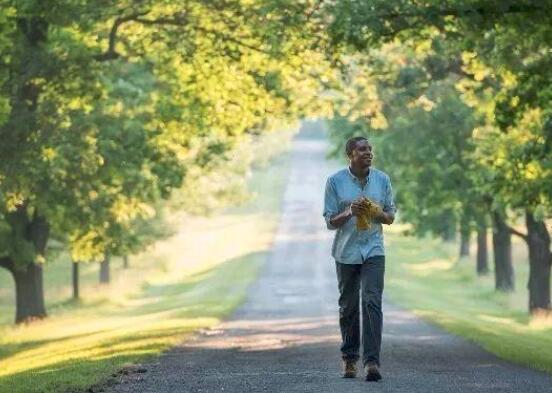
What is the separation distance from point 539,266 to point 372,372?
27.0 meters

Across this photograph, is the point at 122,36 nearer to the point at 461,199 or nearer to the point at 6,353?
the point at 6,353

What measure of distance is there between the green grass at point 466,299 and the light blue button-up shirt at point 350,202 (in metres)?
4.08

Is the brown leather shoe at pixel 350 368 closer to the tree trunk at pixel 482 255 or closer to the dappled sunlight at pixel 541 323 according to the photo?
the dappled sunlight at pixel 541 323

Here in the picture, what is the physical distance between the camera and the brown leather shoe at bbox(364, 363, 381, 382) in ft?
37.1

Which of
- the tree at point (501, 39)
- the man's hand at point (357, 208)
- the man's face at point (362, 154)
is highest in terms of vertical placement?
the tree at point (501, 39)

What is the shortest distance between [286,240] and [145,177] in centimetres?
4691

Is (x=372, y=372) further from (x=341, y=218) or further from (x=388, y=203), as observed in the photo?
(x=388, y=203)

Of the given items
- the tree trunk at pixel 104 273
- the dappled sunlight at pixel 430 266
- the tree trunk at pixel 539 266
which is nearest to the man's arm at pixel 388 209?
the tree trunk at pixel 539 266

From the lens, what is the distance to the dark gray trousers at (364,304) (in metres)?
11.4

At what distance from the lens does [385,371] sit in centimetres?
1299

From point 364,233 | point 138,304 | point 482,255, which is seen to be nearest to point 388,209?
point 364,233

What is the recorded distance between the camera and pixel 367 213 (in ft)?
36.7

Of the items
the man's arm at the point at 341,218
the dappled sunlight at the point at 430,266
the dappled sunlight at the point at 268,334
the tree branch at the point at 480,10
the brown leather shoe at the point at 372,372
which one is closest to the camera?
the man's arm at the point at 341,218

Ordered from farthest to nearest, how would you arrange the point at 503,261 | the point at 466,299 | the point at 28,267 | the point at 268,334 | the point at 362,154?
the point at 466,299, the point at 503,261, the point at 28,267, the point at 268,334, the point at 362,154
